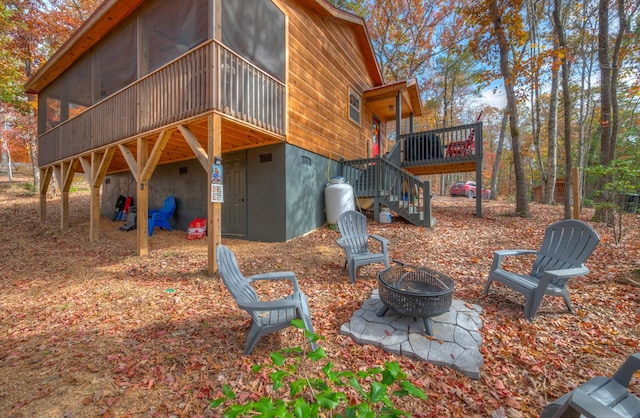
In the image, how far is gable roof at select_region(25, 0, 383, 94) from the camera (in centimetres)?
595

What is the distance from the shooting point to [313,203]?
22.7 ft

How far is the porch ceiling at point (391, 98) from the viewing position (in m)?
9.45

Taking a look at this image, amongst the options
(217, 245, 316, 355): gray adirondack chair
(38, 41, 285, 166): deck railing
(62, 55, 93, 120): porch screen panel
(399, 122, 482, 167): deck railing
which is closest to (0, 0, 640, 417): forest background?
(217, 245, 316, 355): gray adirondack chair

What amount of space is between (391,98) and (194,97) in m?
8.07

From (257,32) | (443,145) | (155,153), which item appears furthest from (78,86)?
(443,145)

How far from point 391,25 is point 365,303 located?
58.8 ft

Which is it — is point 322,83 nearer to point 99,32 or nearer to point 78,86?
point 99,32

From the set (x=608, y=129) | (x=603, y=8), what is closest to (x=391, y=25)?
(x=603, y=8)

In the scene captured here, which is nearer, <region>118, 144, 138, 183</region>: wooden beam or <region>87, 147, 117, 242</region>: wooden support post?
<region>118, 144, 138, 183</region>: wooden beam

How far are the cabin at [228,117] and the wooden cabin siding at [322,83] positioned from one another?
0.05 meters

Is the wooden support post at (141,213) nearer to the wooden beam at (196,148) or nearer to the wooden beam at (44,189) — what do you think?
the wooden beam at (196,148)

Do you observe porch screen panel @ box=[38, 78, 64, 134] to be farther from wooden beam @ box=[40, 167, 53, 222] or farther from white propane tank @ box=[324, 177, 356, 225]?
white propane tank @ box=[324, 177, 356, 225]

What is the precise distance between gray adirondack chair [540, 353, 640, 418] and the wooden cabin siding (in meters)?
5.75

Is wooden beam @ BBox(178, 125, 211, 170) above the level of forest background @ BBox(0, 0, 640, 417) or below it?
above
